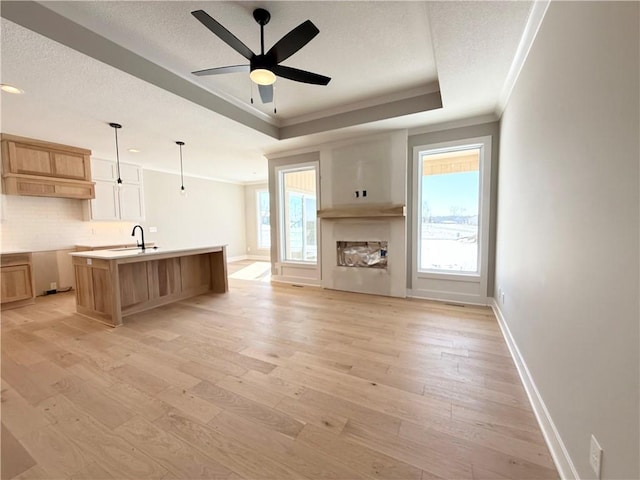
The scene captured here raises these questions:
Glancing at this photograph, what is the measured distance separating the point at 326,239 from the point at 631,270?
414cm

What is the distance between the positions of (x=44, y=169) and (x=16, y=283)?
1907mm

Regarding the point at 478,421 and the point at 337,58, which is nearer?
the point at 478,421

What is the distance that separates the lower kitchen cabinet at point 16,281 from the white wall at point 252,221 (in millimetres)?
5258

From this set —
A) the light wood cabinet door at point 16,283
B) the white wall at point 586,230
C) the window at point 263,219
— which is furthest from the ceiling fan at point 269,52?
the window at point 263,219

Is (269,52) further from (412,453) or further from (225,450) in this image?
(412,453)

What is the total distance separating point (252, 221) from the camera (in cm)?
884

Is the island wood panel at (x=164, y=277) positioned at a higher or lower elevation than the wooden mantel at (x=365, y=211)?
lower

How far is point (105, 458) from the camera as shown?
140 cm

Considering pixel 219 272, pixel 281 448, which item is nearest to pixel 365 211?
pixel 219 272

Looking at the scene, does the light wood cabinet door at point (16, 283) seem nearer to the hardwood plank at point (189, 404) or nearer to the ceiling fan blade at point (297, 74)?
the hardwood plank at point (189, 404)

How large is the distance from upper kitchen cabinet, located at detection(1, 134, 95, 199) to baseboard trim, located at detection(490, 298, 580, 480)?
6.84 meters

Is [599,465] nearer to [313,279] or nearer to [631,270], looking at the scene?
[631,270]

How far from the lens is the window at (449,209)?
3.83 meters

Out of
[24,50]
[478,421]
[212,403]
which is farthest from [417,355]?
[24,50]
